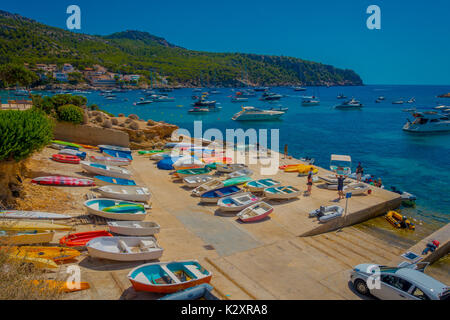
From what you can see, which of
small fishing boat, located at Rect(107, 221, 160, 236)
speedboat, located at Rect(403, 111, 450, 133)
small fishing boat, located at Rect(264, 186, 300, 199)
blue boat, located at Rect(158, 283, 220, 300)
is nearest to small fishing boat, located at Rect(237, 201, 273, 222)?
small fishing boat, located at Rect(264, 186, 300, 199)

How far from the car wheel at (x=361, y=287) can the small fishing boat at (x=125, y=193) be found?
10549 mm

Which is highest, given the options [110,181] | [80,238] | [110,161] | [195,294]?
[110,161]

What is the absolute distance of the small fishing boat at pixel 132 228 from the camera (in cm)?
1159

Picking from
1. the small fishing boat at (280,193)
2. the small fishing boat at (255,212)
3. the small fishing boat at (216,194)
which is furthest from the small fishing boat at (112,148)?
the small fishing boat at (255,212)

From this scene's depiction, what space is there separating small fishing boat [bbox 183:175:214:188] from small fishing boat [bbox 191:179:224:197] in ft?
2.11

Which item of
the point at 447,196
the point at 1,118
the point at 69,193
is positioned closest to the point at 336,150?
the point at 447,196

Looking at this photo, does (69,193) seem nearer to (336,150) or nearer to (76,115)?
(76,115)

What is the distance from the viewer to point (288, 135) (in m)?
52.3

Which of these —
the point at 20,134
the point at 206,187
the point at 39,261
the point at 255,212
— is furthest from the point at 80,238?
the point at 206,187

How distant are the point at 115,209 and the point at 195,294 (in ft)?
24.1

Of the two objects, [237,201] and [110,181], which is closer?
[237,201]

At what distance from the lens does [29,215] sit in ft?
38.2

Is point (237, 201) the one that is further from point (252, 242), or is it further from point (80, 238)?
point (80, 238)

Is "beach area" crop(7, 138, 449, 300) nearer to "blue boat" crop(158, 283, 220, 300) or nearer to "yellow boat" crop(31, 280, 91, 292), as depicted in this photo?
"yellow boat" crop(31, 280, 91, 292)
